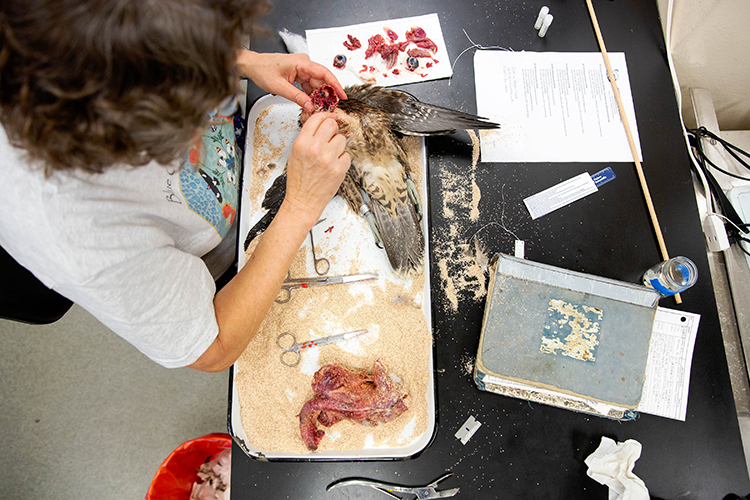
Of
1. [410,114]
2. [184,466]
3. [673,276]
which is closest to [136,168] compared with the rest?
[410,114]

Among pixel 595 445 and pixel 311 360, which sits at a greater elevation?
pixel 311 360

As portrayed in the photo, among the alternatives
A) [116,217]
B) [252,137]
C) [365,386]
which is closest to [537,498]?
[365,386]

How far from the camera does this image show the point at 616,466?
102 centimetres

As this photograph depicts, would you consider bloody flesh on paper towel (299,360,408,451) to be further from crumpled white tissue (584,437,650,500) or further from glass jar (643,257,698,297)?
glass jar (643,257,698,297)

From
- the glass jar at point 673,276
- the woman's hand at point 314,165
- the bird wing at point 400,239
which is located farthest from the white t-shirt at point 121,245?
the glass jar at point 673,276

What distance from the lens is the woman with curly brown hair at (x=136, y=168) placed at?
0.48 meters

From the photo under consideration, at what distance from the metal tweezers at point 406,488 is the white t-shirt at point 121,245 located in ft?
1.82

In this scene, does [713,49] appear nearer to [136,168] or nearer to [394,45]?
[394,45]

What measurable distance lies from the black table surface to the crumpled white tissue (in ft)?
0.08

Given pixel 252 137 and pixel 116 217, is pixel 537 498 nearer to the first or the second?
pixel 116 217

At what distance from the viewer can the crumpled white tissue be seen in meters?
1.00

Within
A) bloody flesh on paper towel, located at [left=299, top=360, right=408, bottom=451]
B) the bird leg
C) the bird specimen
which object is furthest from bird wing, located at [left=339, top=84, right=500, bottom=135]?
bloody flesh on paper towel, located at [left=299, top=360, right=408, bottom=451]

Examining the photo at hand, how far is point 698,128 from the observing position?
138 cm

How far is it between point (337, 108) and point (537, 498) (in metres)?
1.21
